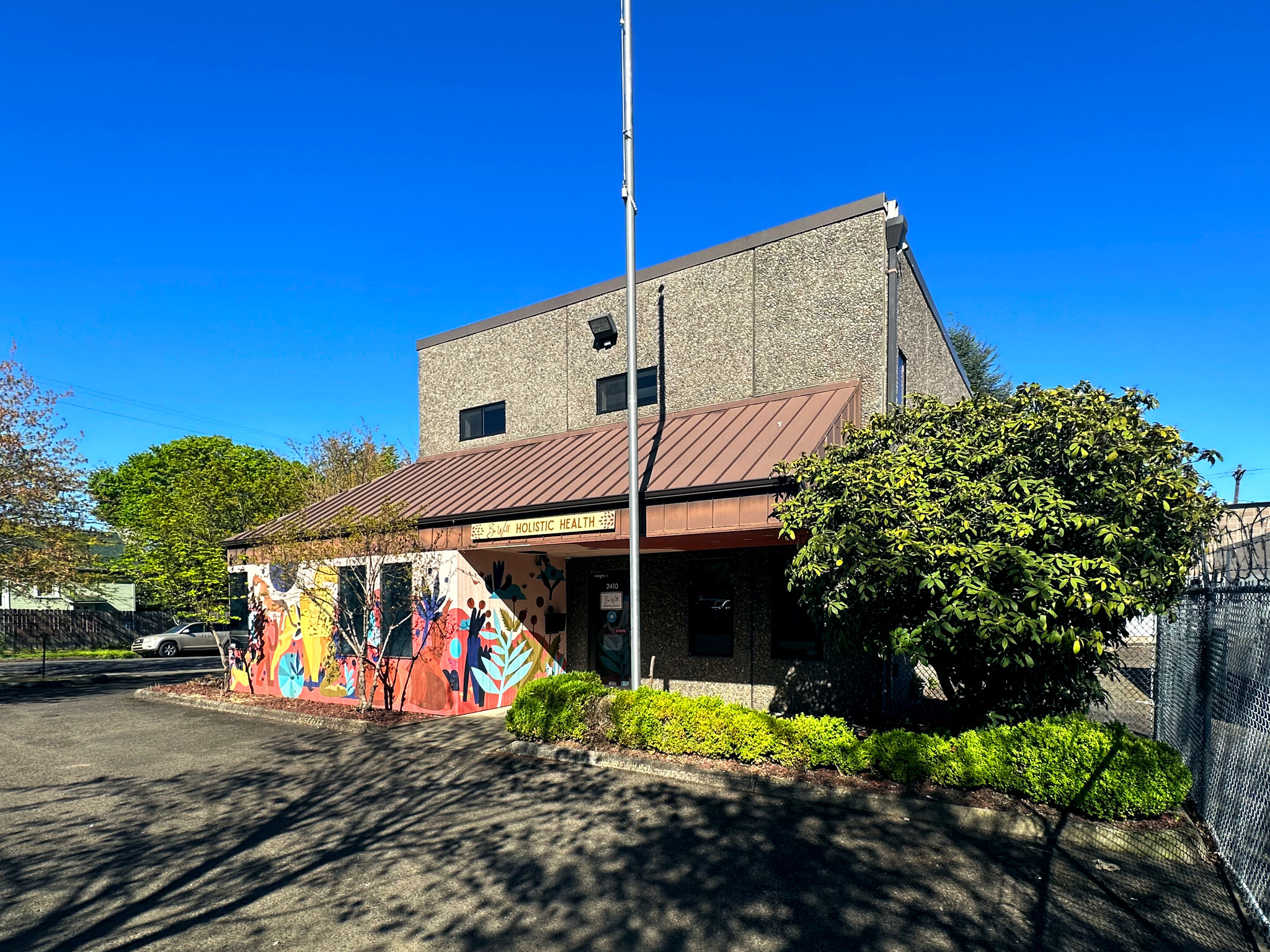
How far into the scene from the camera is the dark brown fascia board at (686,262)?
11.5 metres

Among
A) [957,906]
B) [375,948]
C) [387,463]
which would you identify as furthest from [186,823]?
[387,463]

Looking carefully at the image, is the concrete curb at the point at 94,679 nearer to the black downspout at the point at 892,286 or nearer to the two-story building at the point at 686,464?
the two-story building at the point at 686,464

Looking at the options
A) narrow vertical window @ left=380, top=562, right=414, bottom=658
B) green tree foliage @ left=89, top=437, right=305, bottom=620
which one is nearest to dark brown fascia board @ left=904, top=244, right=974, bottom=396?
narrow vertical window @ left=380, top=562, right=414, bottom=658

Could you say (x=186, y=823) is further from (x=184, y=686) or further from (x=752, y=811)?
(x=184, y=686)

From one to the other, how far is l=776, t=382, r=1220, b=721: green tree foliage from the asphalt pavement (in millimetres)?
21335

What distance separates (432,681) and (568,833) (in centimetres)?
644

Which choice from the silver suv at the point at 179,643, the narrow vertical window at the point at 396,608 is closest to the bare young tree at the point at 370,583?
the narrow vertical window at the point at 396,608

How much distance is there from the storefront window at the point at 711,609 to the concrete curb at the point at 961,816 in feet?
12.4

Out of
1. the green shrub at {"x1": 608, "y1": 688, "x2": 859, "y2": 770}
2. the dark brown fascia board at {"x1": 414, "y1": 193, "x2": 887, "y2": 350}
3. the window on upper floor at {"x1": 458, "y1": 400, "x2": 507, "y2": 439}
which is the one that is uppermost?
the dark brown fascia board at {"x1": 414, "y1": 193, "x2": 887, "y2": 350}

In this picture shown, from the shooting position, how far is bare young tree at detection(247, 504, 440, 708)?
12219 millimetres

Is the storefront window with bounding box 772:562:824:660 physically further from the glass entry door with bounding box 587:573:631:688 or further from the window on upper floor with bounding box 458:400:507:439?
the window on upper floor with bounding box 458:400:507:439

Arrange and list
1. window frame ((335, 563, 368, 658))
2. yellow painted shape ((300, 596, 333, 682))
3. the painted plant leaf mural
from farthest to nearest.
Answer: yellow painted shape ((300, 596, 333, 682))
window frame ((335, 563, 368, 658))
the painted plant leaf mural

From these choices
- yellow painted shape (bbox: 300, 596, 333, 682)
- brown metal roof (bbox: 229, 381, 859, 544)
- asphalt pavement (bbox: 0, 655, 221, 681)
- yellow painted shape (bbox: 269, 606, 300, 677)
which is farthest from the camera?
asphalt pavement (bbox: 0, 655, 221, 681)

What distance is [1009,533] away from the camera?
6938mm
